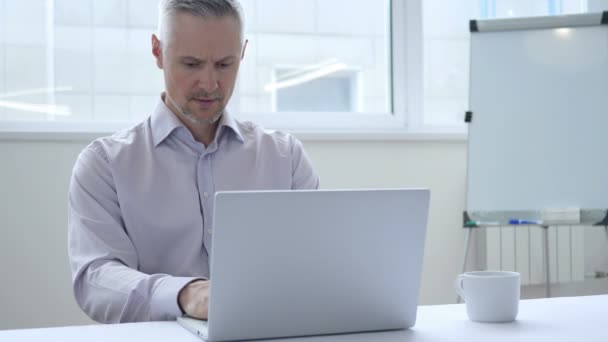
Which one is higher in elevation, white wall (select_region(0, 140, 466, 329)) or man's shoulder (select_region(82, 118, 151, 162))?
man's shoulder (select_region(82, 118, 151, 162))

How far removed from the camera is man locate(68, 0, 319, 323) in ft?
Answer: 5.48

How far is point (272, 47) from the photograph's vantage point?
321cm

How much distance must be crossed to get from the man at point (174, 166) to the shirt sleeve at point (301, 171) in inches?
4.2

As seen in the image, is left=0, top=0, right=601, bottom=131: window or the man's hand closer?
the man's hand

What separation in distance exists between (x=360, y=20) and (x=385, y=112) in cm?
41

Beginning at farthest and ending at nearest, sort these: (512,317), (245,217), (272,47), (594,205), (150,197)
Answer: (272,47) → (594,205) → (150,197) → (512,317) → (245,217)

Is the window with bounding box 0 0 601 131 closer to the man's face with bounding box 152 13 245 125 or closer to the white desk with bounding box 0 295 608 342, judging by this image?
the man's face with bounding box 152 13 245 125

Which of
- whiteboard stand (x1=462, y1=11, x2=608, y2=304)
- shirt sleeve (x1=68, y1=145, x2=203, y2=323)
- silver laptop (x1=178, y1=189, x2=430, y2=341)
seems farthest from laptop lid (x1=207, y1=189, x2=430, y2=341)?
whiteboard stand (x1=462, y1=11, x2=608, y2=304)

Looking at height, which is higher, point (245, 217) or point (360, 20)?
point (360, 20)

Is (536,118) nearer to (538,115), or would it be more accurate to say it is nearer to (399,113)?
(538,115)

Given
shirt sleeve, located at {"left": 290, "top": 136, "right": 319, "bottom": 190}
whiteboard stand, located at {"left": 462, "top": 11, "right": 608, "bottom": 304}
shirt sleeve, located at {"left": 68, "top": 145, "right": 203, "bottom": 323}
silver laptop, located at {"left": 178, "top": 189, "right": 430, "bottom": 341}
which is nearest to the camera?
silver laptop, located at {"left": 178, "top": 189, "right": 430, "bottom": 341}

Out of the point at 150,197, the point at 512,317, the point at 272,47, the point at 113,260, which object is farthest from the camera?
the point at 272,47

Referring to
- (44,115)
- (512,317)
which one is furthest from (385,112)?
(512,317)

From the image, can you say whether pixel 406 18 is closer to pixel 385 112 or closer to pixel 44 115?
pixel 385 112
